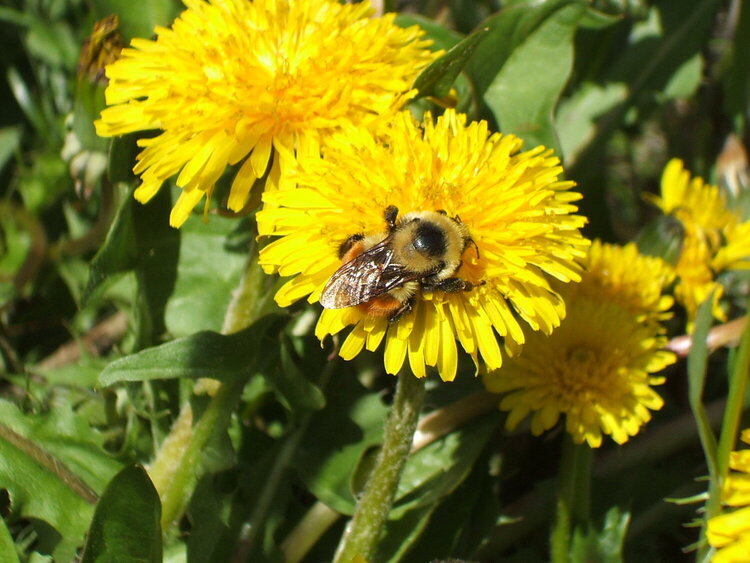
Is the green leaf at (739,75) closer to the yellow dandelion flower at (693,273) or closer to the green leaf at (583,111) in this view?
the green leaf at (583,111)

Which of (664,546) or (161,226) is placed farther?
(664,546)

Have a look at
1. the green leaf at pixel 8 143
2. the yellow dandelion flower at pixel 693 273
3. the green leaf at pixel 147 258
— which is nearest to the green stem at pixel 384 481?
the green leaf at pixel 147 258

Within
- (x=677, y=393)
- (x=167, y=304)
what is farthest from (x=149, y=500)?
(x=677, y=393)

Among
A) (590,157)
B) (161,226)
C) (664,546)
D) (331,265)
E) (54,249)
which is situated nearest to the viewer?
(331,265)

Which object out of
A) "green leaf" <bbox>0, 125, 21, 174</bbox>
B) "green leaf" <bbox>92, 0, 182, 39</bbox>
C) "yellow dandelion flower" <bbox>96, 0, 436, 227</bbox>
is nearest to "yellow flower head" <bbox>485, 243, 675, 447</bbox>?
"yellow dandelion flower" <bbox>96, 0, 436, 227</bbox>

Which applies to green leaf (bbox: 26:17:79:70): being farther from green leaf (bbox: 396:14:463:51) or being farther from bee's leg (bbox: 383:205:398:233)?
bee's leg (bbox: 383:205:398:233)

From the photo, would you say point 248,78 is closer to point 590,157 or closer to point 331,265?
point 331,265

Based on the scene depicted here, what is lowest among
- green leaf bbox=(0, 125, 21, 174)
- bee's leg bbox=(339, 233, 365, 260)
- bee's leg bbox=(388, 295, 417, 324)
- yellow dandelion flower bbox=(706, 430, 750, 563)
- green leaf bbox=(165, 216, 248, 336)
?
yellow dandelion flower bbox=(706, 430, 750, 563)
